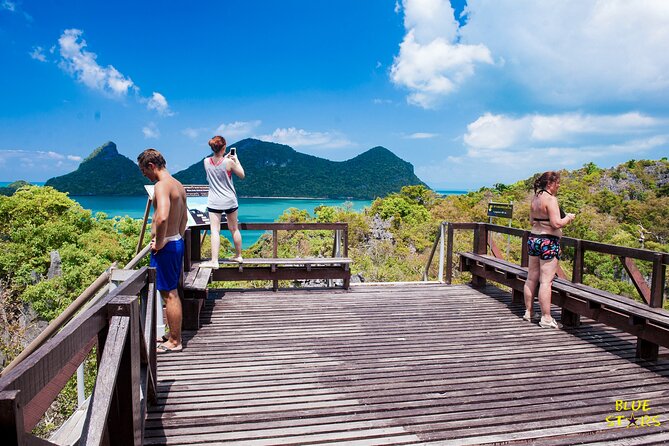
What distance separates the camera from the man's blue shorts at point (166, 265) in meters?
3.84

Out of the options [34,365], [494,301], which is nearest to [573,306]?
[494,301]

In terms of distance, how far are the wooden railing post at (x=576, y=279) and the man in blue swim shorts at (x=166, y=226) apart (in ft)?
13.6

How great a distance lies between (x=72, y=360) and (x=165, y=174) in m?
2.47

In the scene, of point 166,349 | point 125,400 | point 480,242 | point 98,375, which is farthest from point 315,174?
point 98,375

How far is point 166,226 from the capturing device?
3709 mm

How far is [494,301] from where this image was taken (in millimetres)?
6266

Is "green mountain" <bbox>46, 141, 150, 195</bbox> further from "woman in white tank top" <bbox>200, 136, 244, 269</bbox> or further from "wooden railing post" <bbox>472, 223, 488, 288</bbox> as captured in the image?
"wooden railing post" <bbox>472, 223, 488, 288</bbox>

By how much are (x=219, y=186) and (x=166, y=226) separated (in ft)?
5.90

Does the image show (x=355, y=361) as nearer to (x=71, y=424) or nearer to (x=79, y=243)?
(x=71, y=424)

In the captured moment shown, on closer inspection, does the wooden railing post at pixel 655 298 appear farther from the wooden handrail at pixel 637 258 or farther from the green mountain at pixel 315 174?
the green mountain at pixel 315 174

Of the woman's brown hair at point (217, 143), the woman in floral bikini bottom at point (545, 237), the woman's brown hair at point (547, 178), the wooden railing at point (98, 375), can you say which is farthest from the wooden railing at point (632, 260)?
the wooden railing at point (98, 375)

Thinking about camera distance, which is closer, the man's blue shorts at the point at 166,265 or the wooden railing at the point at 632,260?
the man's blue shorts at the point at 166,265

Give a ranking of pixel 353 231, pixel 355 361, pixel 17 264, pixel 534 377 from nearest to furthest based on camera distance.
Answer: pixel 534 377
pixel 355 361
pixel 17 264
pixel 353 231

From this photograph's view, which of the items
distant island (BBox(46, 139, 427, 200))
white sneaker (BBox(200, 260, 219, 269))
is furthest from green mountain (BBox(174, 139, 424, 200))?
white sneaker (BBox(200, 260, 219, 269))
